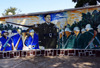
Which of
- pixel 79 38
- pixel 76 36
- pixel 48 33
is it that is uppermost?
pixel 48 33

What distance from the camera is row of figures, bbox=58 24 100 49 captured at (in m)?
6.15

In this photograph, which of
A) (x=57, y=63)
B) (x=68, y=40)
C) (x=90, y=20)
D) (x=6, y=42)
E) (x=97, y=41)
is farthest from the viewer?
(x=6, y=42)

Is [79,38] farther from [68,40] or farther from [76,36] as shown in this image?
[68,40]

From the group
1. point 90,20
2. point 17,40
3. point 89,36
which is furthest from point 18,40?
point 90,20

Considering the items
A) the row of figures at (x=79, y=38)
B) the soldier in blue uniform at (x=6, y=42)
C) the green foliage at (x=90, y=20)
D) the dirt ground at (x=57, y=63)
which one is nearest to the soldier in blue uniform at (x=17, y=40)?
the soldier in blue uniform at (x=6, y=42)

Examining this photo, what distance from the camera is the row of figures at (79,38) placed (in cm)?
615

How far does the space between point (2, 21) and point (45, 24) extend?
2.99 metres

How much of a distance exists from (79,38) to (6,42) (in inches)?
193

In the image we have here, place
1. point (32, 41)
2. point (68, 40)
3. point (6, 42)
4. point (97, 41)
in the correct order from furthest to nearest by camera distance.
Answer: point (32, 41)
point (6, 42)
point (68, 40)
point (97, 41)

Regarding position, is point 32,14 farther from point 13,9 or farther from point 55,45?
point 13,9

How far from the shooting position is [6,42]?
6.69 meters

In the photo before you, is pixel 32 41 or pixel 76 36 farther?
pixel 32 41

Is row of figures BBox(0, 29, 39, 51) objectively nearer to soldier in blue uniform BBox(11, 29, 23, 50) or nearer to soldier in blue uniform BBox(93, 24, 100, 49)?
soldier in blue uniform BBox(11, 29, 23, 50)

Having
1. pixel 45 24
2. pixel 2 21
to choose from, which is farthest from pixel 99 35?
pixel 2 21
